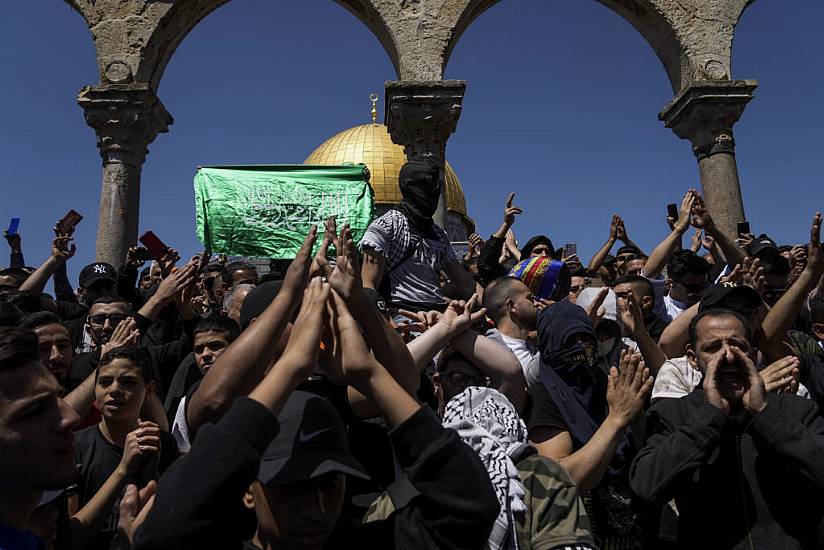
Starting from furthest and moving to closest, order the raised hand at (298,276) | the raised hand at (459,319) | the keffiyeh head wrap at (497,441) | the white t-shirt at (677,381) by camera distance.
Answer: the white t-shirt at (677,381) < the raised hand at (459,319) < the raised hand at (298,276) < the keffiyeh head wrap at (497,441)

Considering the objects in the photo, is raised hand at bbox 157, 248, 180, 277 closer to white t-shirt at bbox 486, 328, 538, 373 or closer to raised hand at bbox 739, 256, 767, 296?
white t-shirt at bbox 486, 328, 538, 373

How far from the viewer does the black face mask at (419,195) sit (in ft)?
15.5

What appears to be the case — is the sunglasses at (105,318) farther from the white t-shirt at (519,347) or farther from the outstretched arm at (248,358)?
the outstretched arm at (248,358)

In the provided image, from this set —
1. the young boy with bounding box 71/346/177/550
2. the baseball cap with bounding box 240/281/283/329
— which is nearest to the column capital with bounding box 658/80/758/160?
the baseball cap with bounding box 240/281/283/329

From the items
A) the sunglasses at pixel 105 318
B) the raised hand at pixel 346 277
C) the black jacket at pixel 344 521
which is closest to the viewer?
the black jacket at pixel 344 521

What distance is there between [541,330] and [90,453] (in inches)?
86.4

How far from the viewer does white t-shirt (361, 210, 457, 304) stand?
449 cm

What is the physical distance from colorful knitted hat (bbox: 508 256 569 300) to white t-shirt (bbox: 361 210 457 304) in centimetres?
64

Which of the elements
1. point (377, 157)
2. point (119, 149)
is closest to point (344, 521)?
point (119, 149)

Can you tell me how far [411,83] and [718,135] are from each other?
4811 millimetres

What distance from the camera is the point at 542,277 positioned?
4.95 m

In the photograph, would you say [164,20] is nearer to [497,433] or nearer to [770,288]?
[770,288]

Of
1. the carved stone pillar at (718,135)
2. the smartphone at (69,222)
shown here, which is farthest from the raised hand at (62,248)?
the carved stone pillar at (718,135)

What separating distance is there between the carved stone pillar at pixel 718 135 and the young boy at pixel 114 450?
917cm
